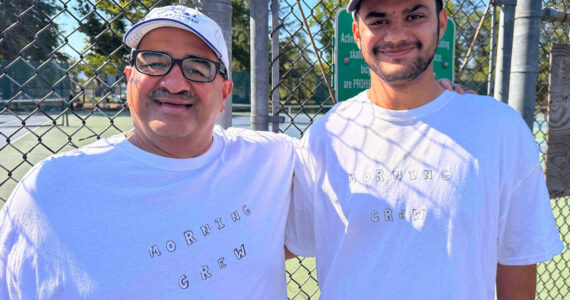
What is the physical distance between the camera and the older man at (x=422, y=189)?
4.87 feet

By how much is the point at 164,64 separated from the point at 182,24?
0.17 meters

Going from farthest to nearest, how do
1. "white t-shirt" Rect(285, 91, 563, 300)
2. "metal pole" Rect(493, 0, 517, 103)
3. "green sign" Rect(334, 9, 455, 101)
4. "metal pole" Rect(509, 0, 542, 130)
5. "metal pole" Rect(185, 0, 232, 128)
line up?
"metal pole" Rect(493, 0, 517, 103)
"metal pole" Rect(509, 0, 542, 130)
"green sign" Rect(334, 9, 455, 101)
"metal pole" Rect(185, 0, 232, 128)
"white t-shirt" Rect(285, 91, 563, 300)

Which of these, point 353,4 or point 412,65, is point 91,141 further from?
point 412,65

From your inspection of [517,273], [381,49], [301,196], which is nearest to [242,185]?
[301,196]

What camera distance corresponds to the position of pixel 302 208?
181 centimetres

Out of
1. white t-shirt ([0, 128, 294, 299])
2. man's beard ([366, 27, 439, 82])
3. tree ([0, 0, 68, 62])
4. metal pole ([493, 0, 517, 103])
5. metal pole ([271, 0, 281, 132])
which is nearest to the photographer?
white t-shirt ([0, 128, 294, 299])

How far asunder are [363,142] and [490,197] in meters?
0.50

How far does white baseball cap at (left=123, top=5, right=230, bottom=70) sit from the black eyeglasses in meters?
0.07

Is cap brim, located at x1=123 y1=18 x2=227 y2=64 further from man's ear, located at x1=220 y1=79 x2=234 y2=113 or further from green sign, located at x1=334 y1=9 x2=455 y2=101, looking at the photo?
green sign, located at x1=334 y1=9 x2=455 y2=101

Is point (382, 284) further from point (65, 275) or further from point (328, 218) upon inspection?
point (65, 275)

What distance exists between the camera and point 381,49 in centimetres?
161

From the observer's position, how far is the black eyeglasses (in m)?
1.56

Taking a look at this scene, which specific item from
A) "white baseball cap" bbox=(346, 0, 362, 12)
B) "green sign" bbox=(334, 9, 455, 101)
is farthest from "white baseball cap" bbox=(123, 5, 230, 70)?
"green sign" bbox=(334, 9, 455, 101)

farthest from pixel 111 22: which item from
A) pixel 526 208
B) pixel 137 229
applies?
pixel 526 208
